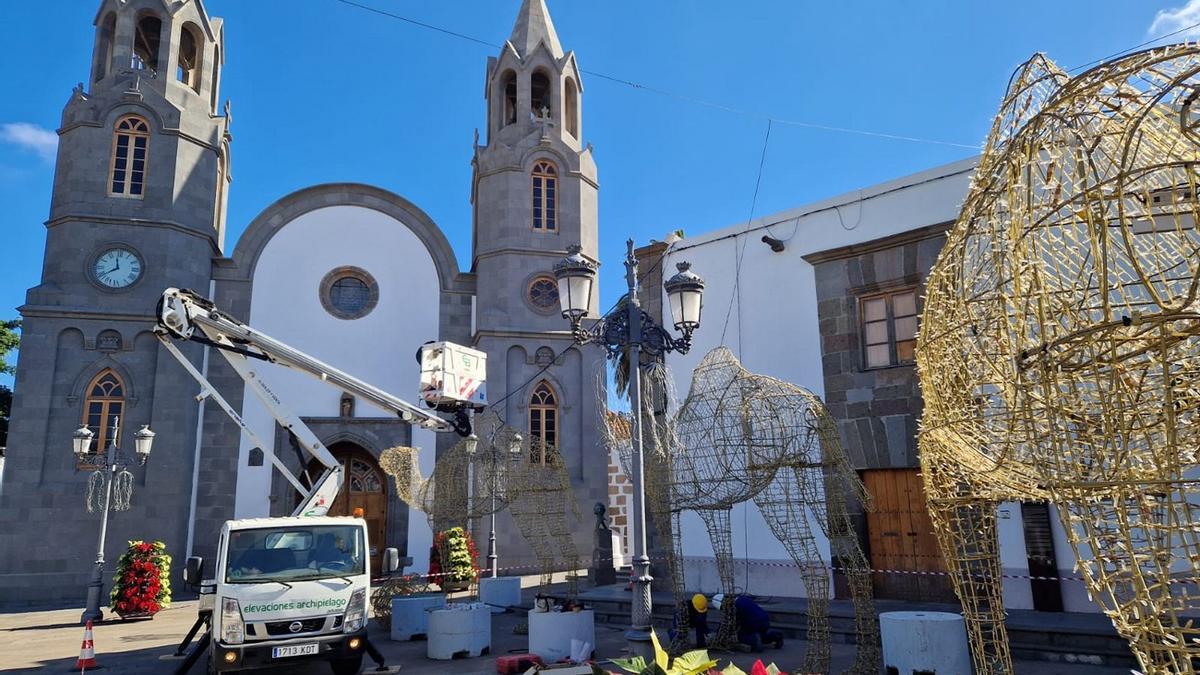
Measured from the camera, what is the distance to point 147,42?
22.9 meters

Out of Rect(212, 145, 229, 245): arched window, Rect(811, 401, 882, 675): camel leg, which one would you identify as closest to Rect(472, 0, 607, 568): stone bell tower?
Rect(212, 145, 229, 245): arched window

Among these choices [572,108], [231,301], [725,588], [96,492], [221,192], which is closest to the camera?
[725,588]

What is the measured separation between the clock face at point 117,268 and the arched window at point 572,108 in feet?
39.9

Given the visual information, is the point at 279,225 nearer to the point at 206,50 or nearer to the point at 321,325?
the point at 321,325

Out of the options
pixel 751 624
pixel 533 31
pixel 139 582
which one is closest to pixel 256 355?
pixel 139 582

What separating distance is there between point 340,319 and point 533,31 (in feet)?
34.4

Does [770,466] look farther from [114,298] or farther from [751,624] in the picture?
[114,298]

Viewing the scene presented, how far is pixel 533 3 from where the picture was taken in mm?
25812

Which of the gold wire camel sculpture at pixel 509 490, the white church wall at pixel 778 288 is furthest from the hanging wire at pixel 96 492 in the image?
the white church wall at pixel 778 288

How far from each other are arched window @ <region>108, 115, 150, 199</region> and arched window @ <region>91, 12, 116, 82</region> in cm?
185

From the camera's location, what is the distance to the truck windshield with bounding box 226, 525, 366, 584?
9273mm

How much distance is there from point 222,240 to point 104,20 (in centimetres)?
655

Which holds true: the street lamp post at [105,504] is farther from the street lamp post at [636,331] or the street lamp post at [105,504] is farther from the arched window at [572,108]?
the arched window at [572,108]

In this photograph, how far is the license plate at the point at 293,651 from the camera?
880 cm
